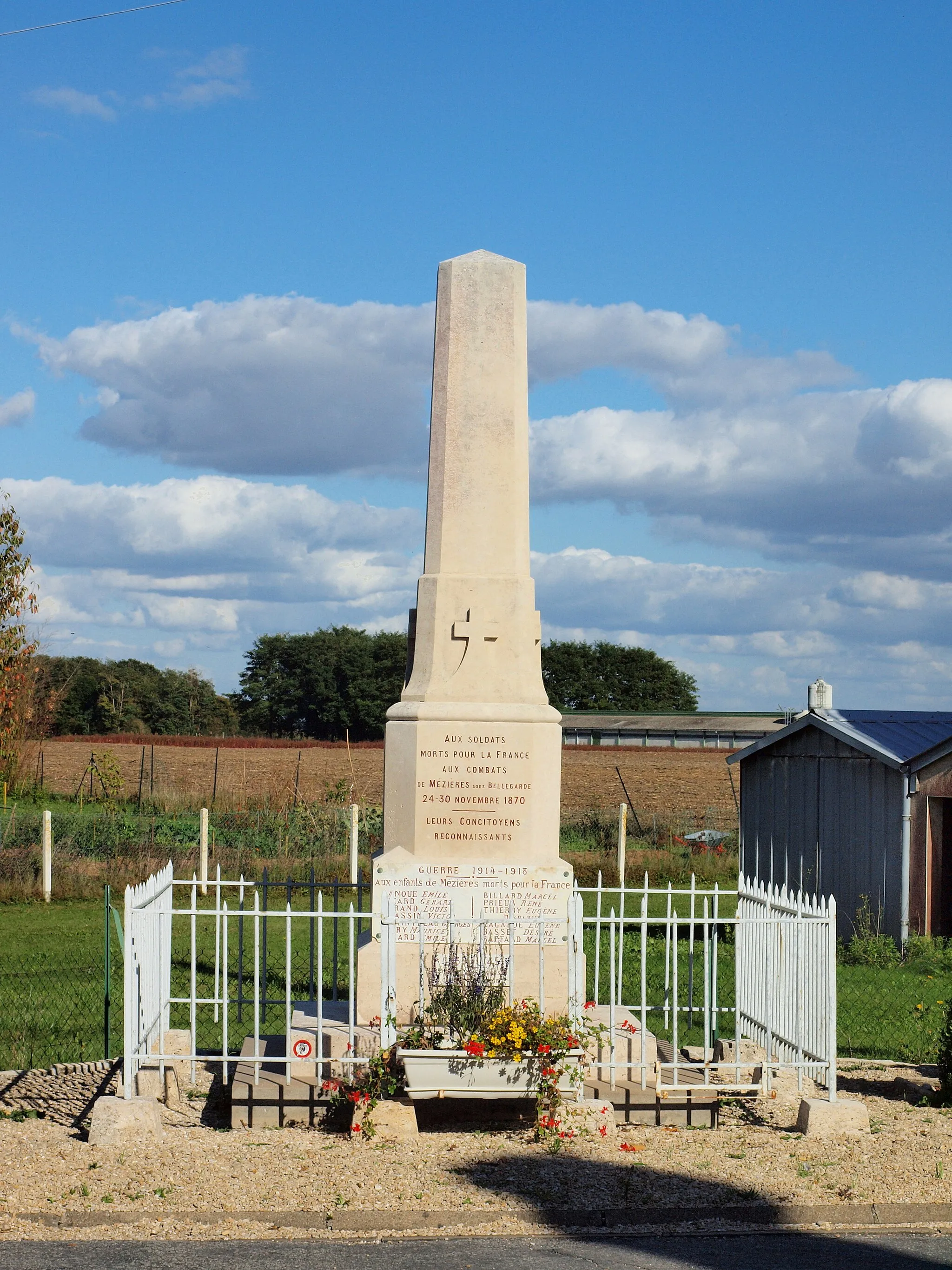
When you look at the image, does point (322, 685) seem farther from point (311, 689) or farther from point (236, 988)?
point (236, 988)

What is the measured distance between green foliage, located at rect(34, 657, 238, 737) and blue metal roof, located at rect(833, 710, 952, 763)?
153ft

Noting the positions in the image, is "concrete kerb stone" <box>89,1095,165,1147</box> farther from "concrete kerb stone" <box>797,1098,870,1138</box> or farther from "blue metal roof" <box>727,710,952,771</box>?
"blue metal roof" <box>727,710,952,771</box>

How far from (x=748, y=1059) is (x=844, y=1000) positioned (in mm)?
4635

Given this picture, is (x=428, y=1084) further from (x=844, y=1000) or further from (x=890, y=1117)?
(x=844, y=1000)

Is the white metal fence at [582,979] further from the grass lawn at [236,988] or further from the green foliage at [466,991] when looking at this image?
the grass lawn at [236,988]

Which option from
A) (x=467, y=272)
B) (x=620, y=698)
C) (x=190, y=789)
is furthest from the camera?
(x=620, y=698)

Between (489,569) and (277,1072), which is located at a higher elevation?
(489,569)

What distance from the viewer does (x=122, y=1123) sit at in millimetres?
7098

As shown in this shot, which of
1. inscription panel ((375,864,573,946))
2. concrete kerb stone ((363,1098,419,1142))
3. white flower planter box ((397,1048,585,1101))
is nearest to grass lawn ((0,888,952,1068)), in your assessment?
inscription panel ((375,864,573,946))

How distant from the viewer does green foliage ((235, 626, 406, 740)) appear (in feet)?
231

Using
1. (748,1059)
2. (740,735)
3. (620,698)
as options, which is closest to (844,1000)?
(748,1059)

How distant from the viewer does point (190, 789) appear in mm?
33844

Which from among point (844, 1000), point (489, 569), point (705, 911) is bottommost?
point (844, 1000)

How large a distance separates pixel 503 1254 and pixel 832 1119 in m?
2.62
